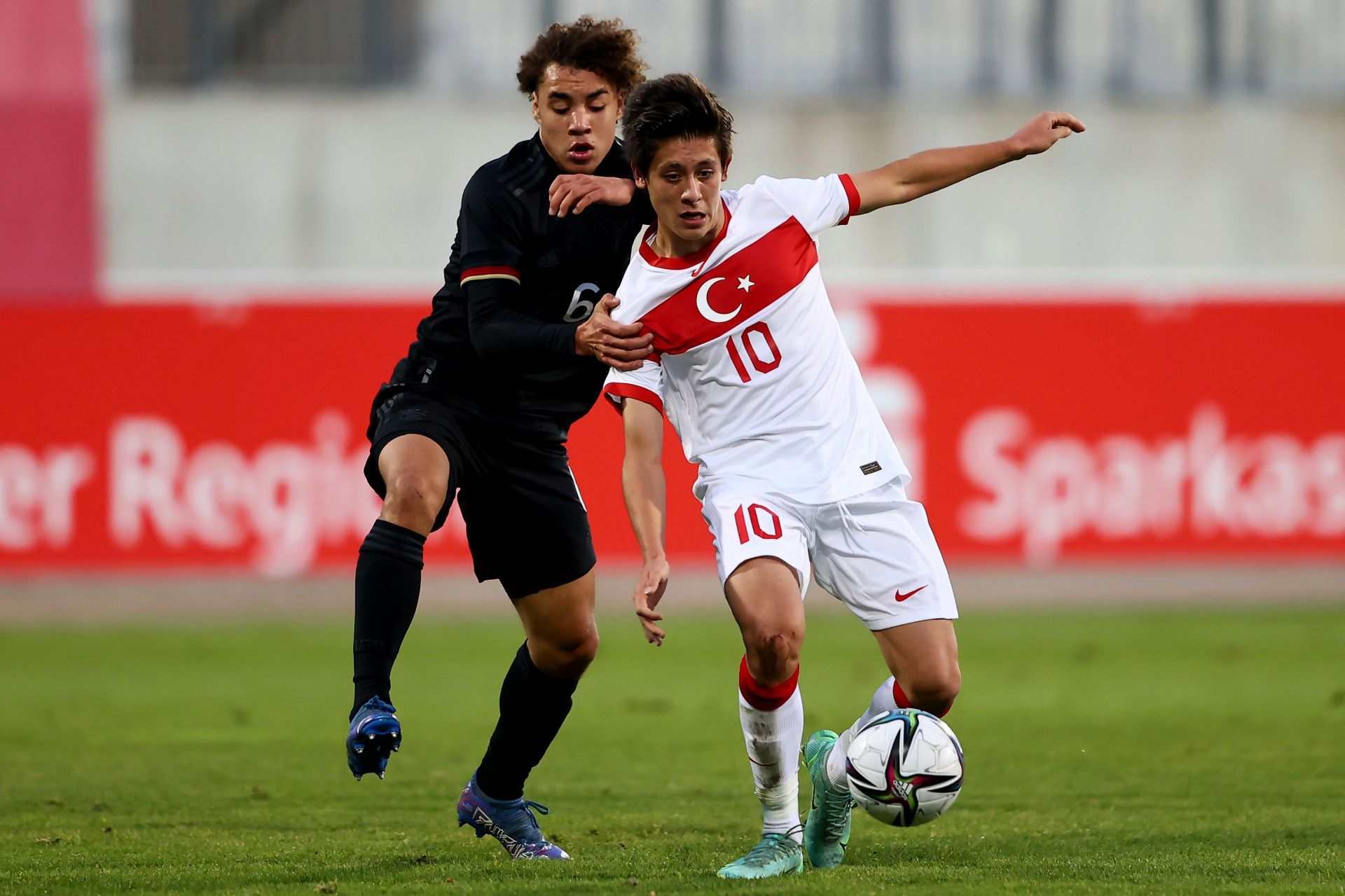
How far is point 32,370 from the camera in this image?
14.3 meters

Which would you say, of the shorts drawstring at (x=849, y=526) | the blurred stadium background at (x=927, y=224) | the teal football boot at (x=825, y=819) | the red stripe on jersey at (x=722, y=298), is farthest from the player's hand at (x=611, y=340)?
the blurred stadium background at (x=927, y=224)

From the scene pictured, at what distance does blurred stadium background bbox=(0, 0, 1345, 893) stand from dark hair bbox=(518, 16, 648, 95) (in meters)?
2.27

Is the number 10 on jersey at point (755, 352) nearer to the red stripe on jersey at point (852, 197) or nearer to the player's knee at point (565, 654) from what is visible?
the red stripe on jersey at point (852, 197)

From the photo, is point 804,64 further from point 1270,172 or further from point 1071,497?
point 1071,497

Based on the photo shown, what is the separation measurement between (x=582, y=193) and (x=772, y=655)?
1.43 meters

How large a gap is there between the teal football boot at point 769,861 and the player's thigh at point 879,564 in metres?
0.64

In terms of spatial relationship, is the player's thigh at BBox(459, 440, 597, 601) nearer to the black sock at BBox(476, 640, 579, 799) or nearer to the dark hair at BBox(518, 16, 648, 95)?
the black sock at BBox(476, 640, 579, 799)

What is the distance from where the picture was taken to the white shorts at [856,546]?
477cm

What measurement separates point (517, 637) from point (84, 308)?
4.86m

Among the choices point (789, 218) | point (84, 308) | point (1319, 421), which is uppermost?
point (789, 218)

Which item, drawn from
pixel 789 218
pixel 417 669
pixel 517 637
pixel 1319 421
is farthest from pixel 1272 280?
pixel 789 218

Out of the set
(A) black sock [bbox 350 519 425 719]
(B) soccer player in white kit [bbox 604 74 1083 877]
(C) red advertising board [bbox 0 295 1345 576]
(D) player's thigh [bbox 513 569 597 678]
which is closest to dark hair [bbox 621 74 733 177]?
(B) soccer player in white kit [bbox 604 74 1083 877]

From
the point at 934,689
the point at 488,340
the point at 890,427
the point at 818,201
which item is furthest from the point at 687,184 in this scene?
the point at 890,427

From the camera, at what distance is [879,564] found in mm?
4824
